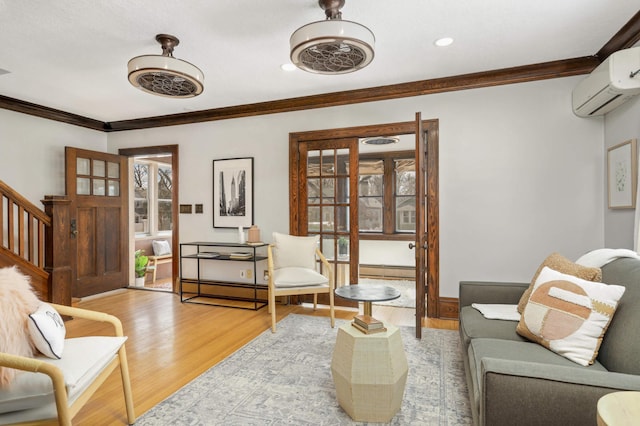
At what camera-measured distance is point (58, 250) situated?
350 centimetres

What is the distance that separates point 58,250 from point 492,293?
3925 millimetres

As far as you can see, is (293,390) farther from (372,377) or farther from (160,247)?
(160,247)

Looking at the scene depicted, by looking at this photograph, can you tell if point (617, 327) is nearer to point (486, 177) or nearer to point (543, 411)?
point (543, 411)

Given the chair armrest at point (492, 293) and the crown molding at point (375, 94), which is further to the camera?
the crown molding at point (375, 94)

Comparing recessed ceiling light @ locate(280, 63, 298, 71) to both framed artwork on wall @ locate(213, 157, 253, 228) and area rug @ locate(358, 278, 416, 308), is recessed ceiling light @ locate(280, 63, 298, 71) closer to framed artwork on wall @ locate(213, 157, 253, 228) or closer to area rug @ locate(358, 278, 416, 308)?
framed artwork on wall @ locate(213, 157, 253, 228)

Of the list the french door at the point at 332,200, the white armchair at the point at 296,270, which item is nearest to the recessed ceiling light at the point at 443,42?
the french door at the point at 332,200

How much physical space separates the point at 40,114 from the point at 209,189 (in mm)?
2228

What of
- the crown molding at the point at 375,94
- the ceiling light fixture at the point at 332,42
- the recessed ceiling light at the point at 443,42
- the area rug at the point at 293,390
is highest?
the recessed ceiling light at the point at 443,42

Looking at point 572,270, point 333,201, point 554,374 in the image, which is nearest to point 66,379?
point 554,374

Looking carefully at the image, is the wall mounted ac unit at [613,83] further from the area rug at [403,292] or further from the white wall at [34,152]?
the white wall at [34,152]

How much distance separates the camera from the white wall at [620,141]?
8.80 feet

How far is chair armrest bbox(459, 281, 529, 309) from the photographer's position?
251 centimetres

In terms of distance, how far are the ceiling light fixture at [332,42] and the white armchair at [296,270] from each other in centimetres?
189

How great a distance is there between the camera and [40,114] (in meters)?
4.45
